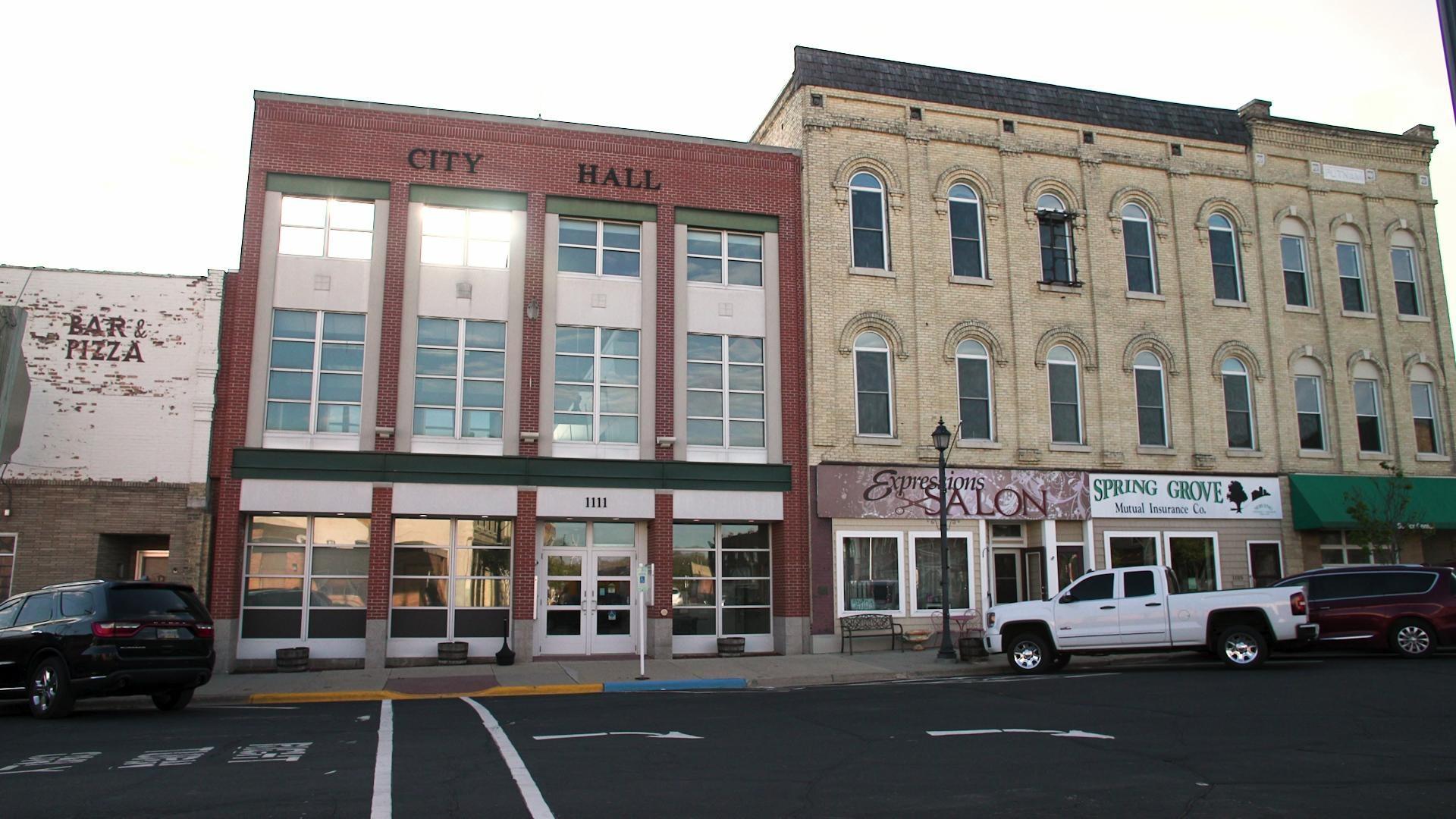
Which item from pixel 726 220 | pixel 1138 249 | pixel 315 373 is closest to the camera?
pixel 315 373

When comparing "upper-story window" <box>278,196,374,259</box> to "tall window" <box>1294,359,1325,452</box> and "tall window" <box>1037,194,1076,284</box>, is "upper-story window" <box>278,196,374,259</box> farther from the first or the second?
"tall window" <box>1294,359,1325,452</box>

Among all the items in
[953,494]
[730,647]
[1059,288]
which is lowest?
[730,647]

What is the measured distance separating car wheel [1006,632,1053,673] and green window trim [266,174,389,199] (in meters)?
15.5

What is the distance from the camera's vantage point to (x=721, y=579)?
79.0 ft

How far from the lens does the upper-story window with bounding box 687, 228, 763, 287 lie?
81.7ft

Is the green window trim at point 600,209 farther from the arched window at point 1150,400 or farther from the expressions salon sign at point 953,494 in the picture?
the arched window at point 1150,400

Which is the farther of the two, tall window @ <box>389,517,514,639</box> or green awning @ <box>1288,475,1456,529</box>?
green awning @ <box>1288,475,1456,529</box>

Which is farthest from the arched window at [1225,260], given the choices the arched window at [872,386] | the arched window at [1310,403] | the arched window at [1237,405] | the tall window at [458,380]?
the tall window at [458,380]

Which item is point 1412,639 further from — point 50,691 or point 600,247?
point 50,691

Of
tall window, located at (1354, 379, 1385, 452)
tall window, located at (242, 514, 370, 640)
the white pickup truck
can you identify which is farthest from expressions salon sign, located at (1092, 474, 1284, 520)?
tall window, located at (242, 514, 370, 640)

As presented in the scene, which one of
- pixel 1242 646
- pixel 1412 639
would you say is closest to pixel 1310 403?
pixel 1412 639

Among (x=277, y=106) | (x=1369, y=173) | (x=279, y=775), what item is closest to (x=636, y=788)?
(x=279, y=775)

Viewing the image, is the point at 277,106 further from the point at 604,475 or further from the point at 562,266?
the point at 604,475

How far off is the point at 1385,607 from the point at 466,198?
64.9 feet
